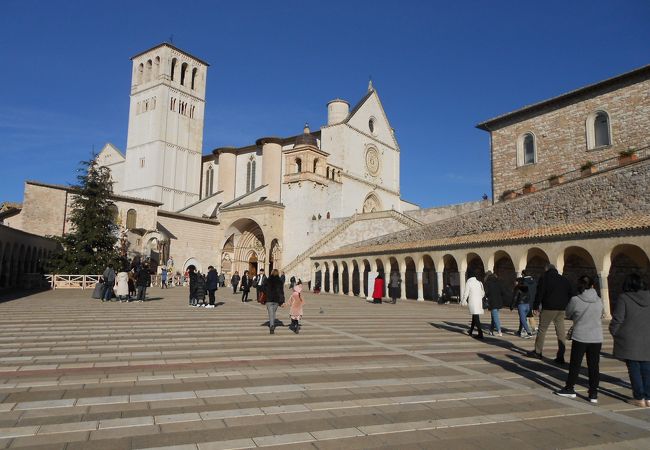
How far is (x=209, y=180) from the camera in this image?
58031mm

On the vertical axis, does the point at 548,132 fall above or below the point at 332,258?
above

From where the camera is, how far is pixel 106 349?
8344mm

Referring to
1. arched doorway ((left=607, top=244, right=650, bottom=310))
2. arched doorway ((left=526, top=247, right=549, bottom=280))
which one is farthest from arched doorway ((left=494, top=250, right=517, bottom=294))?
arched doorway ((left=607, top=244, right=650, bottom=310))

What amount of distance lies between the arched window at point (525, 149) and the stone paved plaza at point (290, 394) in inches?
802

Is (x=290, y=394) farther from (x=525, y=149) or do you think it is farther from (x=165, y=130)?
(x=165, y=130)

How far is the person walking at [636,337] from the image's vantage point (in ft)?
17.6

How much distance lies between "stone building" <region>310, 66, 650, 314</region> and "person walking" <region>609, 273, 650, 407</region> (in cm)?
850

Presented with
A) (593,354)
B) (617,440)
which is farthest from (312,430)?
(593,354)

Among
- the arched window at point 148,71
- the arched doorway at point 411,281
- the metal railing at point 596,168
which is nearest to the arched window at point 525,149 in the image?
the metal railing at point 596,168

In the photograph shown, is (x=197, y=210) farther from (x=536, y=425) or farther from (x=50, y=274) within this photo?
(x=536, y=425)

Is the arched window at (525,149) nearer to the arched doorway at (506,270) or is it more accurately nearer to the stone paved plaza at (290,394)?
the arched doorway at (506,270)

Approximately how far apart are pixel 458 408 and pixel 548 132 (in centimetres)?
2604

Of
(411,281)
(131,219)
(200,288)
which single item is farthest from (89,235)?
(411,281)

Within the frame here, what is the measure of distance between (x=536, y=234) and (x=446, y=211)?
18489 mm
